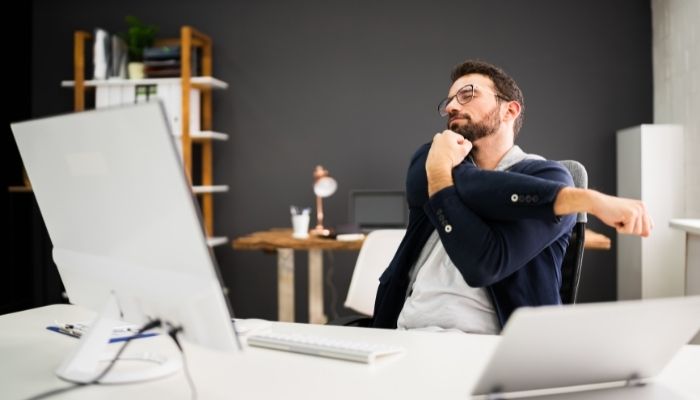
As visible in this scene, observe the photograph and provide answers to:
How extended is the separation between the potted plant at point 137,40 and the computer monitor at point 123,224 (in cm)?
344

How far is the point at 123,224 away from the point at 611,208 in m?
0.99

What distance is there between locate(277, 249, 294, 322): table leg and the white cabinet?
2014mm

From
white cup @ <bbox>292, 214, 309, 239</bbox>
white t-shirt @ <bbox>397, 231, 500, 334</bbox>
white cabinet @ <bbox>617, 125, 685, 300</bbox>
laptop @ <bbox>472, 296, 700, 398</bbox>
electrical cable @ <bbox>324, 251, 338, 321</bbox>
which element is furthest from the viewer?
electrical cable @ <bbox>324, 251, 338, 321</bbox>

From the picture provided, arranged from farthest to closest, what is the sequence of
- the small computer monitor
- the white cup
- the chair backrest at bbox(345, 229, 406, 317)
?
the small computer monitor → the white cup → the chair backrest at bbox(345, 229, 406, 317)

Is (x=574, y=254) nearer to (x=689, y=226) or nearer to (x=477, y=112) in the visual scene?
(x=477, y=112)

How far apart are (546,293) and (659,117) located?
120 inches

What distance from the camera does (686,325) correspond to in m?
1.04

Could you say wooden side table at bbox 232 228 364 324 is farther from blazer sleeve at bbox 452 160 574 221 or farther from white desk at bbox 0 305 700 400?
white desk at bbox 0 305 700 400

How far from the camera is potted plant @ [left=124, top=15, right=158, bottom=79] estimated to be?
14.6 ft

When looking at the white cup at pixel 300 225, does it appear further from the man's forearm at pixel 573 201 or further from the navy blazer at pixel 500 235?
the man's forearm at pixel 573 201

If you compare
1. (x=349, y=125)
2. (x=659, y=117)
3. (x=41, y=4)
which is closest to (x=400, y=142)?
(x=349, y=125)

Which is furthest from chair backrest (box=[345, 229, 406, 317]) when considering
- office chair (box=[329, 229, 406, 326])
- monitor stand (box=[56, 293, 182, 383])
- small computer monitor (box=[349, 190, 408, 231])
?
small computer monitor (box=[349, 190, 408, 231])

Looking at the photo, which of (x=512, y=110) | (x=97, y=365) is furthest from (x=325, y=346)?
(x=512, y=110)

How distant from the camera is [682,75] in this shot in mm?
3865
